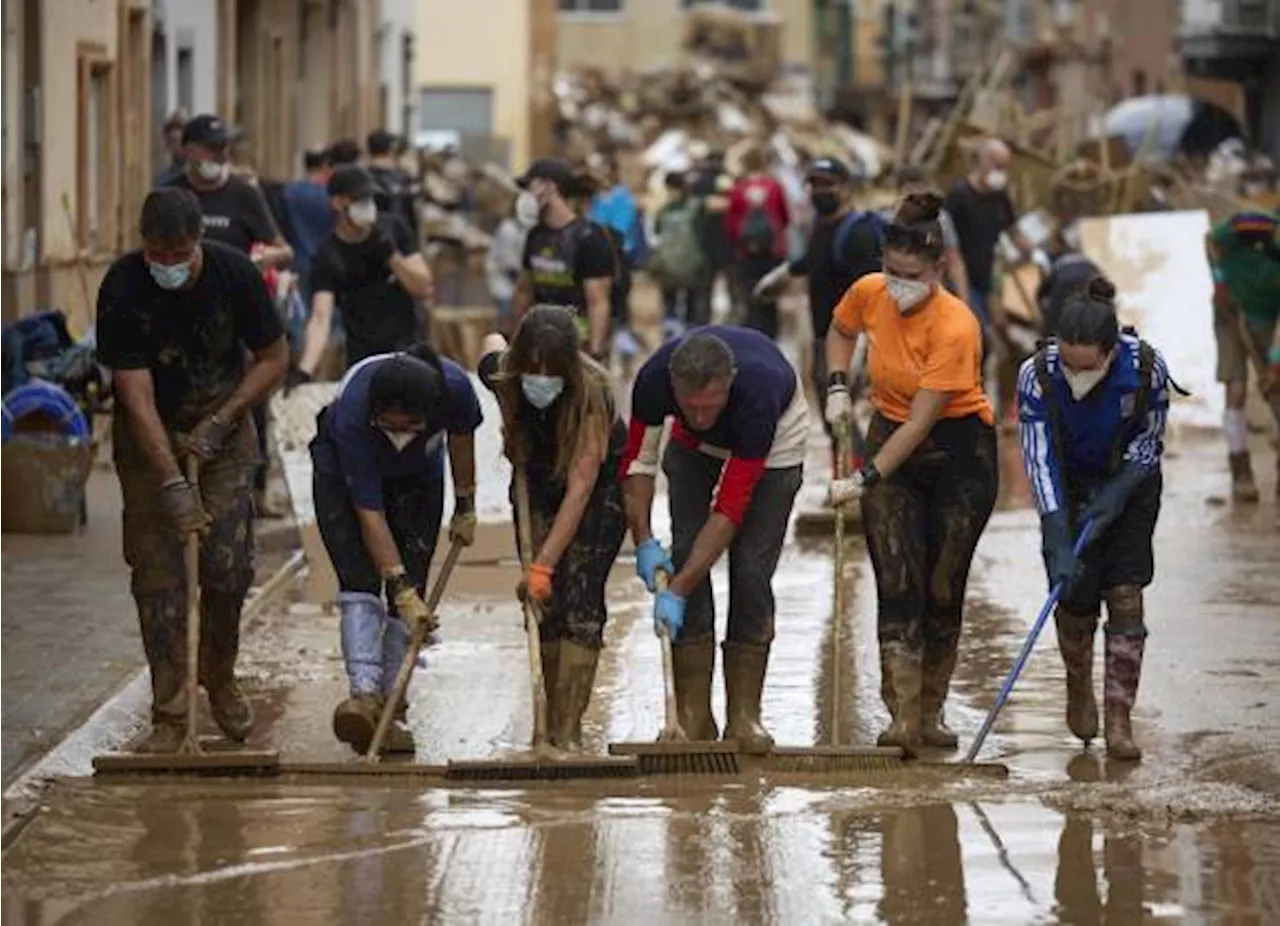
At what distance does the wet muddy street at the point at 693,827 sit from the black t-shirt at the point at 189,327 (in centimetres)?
114

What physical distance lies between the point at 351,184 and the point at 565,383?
621cm

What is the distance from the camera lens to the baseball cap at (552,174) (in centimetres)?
1755

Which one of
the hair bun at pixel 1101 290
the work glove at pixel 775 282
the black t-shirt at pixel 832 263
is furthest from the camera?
the work glove at pixel 775 282

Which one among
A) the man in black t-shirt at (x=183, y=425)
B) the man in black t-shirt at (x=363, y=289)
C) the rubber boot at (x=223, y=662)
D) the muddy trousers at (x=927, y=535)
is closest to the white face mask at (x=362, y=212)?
the man in black t-shirt at (x=363, y=289)

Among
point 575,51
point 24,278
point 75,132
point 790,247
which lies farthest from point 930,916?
point 575,51

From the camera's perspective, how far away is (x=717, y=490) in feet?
37.7

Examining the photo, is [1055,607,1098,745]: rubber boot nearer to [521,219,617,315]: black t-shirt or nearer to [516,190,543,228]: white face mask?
[521,219,617,315]: black t-shirt

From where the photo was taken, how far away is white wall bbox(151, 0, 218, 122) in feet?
89.4

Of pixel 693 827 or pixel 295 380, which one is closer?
pixel 693 827

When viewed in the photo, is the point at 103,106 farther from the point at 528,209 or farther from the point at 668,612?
the point at 668,612

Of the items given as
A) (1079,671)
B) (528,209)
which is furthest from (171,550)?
(528,209)

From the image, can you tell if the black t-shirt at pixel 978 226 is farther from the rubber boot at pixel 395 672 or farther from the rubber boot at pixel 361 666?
the rubber boot at pixel 361 666

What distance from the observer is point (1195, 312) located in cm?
2395

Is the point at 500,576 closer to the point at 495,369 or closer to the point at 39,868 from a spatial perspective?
the point at 495,369
